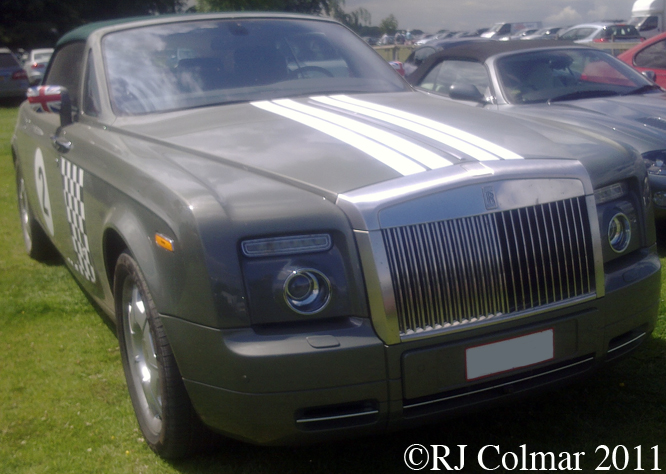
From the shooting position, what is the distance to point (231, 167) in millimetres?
2529

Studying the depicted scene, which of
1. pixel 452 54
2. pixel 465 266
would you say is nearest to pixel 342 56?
pixel 465 266

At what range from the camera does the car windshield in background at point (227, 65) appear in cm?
343

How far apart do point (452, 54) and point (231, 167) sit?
15.7ft

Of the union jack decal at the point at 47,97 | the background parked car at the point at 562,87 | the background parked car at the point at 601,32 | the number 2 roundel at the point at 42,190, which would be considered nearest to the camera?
the union jack decal at the point at 47,97

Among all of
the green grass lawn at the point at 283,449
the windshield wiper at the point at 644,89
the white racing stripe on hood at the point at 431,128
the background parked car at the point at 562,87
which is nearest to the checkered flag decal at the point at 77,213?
the green grass lawn at the point at 283,449

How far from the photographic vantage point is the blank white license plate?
2274 mm

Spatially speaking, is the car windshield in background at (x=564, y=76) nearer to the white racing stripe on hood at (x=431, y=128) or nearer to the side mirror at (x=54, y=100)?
the white racing stripe on hood at (x=431, y=128)

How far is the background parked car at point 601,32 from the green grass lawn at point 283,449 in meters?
27.2

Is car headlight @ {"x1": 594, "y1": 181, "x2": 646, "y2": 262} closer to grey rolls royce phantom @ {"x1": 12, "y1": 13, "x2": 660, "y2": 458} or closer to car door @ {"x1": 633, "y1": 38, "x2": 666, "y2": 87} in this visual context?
grey rolls royce phantom @ {"x1": 12, "y1": 13, "x2": 660, "y2": 458}

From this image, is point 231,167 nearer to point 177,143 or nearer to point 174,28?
point 177,143

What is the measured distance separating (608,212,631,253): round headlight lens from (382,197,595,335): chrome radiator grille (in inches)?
9.6

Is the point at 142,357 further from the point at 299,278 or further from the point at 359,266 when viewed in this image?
the point at 359,266

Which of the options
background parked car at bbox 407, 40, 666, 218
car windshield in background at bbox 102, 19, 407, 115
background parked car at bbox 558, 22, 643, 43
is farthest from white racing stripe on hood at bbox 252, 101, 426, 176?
background parked car at bbox 558, 22, 643, 43

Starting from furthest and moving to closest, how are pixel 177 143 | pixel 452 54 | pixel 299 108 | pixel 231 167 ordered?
1. pixel 452 54
2. pixel 299 108
3. pixel 177 143
4. pixel 231 167
